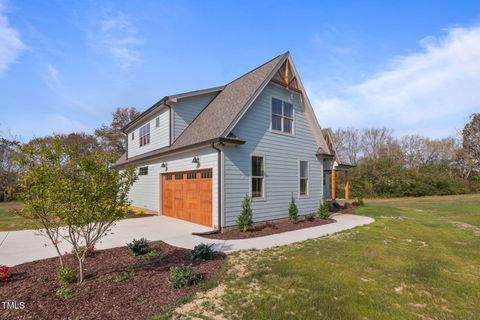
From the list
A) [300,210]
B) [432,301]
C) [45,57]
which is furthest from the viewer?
[300,210]

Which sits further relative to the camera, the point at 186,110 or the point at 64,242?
the point at 186,110

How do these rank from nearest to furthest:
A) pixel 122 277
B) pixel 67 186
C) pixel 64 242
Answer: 1. pixel 67 186
2. pixel 122 277
3. pixel 64 242

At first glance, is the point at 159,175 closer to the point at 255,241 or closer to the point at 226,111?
the point at 226,111

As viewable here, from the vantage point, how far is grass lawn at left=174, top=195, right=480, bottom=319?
12.4 ft

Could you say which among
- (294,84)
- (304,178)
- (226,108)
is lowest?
(304,178)

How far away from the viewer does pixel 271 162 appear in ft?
36.6

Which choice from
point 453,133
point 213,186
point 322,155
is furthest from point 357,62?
point 453,133

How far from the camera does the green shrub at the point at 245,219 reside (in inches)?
369

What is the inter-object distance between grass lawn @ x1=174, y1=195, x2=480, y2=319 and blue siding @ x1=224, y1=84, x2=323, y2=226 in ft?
10.2

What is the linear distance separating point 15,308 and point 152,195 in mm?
11329

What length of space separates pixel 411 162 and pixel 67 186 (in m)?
39.7

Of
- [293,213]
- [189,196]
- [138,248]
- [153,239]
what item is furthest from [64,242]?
[293,213]

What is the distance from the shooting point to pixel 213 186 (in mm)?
9609

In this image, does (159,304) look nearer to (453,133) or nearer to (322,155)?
(322,155)
